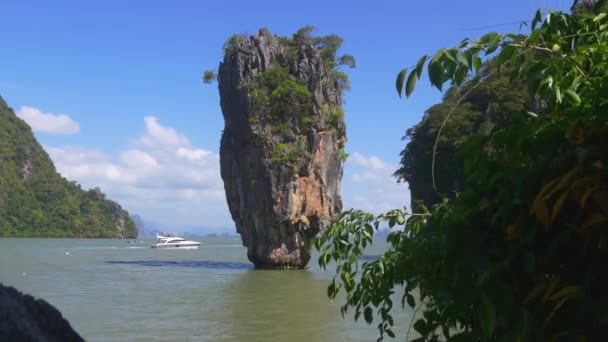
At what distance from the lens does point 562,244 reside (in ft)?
4.25

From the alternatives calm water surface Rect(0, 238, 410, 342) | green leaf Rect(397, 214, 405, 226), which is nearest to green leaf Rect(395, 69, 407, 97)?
green leaf Rect(397, 214, 405, 226)

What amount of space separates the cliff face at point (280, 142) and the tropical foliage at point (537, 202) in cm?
2915

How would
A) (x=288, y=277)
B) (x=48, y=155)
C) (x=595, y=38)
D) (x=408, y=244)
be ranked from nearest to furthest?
(x=595, y=38)
(x=408, y=244)
(x=288, y=277)
(x=48, y=155)

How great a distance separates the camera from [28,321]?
146 centimetres

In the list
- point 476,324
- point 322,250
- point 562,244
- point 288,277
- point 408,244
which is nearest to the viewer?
point 562,244

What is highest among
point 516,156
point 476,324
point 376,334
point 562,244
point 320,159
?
point 320,159

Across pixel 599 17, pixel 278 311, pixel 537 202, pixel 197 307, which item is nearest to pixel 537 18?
pixel 599 17

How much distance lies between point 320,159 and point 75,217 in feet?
301

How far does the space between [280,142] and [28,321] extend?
30.4 meters

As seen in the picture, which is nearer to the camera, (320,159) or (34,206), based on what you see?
(320,159)

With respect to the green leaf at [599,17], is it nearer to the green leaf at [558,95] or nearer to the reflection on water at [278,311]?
the green leaf at [558,95]

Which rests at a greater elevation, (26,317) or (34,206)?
(34,206)

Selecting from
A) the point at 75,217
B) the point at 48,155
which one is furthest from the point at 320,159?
the point at 48,155

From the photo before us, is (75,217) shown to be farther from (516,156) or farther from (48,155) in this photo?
(516,156)
